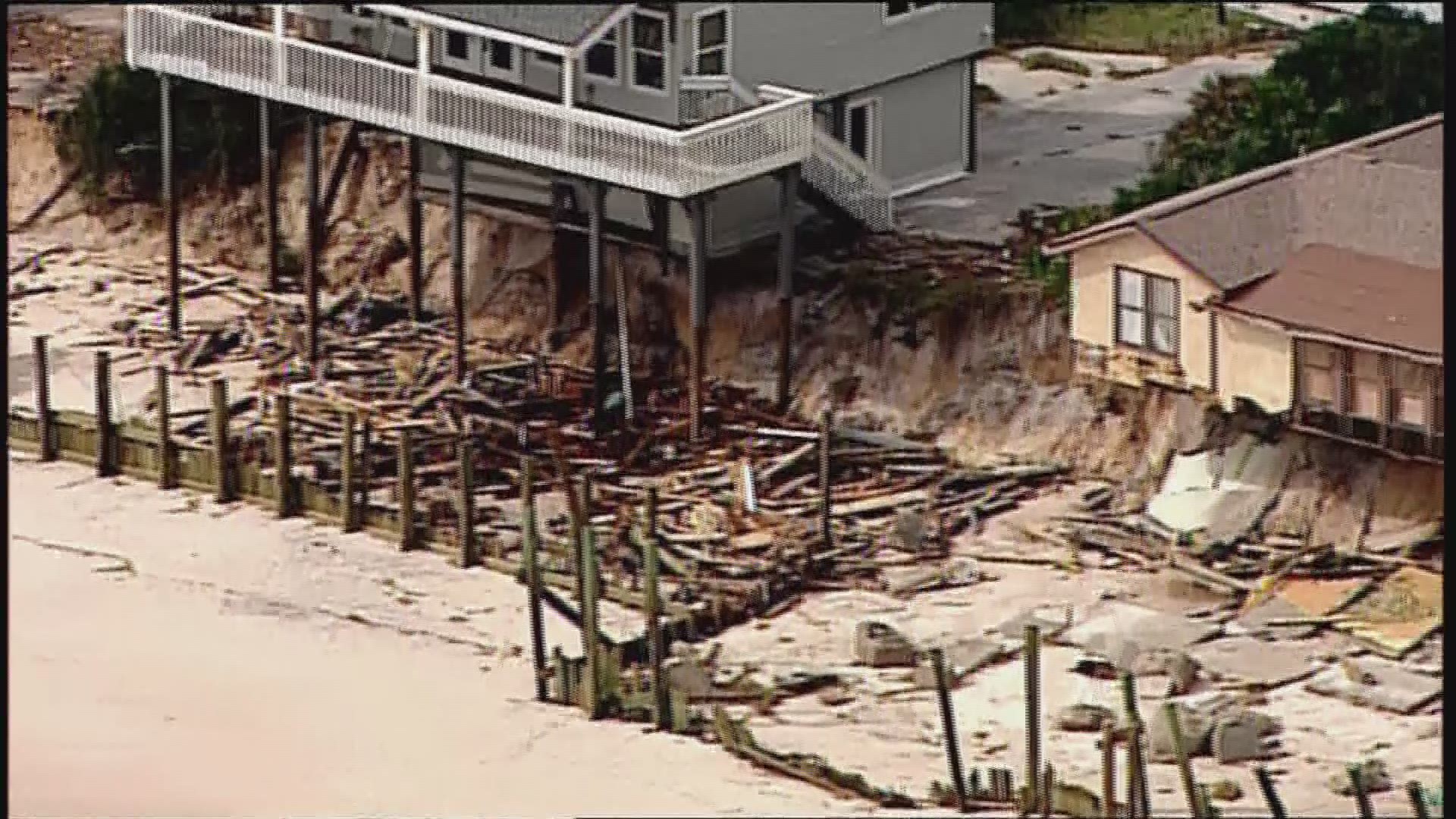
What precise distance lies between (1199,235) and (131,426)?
11.3m

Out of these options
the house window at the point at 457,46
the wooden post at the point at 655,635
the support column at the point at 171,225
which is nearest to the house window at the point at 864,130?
the house window at the point at 457,46

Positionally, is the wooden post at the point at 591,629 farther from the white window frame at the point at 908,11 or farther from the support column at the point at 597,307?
the white window frame at the point at 908,11

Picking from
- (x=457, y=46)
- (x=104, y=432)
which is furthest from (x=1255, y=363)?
(x=104, y=432)

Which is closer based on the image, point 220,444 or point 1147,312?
point 1147,312

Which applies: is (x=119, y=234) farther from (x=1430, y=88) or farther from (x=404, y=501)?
(x=1430, y=88)

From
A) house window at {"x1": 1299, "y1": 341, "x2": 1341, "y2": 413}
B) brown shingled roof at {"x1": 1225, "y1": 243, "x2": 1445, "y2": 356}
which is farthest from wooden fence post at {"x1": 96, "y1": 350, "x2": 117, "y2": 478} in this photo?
house window at {"x1": 1299, "y1": 341, "x2": 1341, "y2": 413}

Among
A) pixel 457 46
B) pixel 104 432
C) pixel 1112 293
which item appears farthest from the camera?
pixel 457 46

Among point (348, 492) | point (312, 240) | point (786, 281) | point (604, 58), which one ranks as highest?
point (604, 58)

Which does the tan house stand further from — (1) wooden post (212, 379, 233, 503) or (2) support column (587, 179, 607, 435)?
(1) wooden post (212, 379, 233, 503)

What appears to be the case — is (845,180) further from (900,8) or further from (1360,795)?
(1360,795)

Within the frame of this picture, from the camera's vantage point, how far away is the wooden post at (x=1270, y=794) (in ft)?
105

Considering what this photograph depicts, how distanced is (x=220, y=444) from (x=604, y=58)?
642 cm

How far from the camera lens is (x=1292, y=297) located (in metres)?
38.6

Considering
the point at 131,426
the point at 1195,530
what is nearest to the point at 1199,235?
the point at 1195,530
